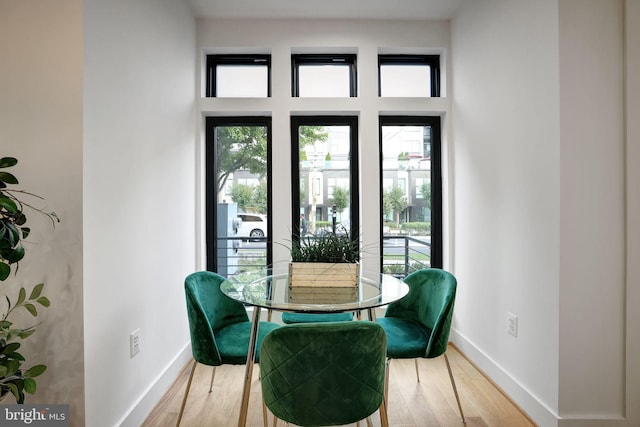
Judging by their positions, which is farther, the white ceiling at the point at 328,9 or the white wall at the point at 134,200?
the white ceiling at the point at 328,9

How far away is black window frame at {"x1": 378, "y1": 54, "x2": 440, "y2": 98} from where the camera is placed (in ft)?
10.6

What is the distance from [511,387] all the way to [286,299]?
1.55 m

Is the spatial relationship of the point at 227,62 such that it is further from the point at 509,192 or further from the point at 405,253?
the point at 509,192

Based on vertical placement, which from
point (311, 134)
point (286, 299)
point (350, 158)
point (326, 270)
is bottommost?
point (286, 299)

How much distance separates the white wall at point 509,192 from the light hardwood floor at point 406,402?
124 millimetres

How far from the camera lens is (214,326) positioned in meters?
2.03

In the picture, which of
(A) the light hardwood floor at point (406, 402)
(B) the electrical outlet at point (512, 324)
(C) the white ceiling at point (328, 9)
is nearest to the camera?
(A) the light hardwood floor at point (406, 402)

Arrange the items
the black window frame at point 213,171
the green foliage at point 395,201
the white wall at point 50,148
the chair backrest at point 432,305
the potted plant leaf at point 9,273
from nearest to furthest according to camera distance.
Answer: the potted plant leaf at point 9,273
the white wall at point 50,148
the chair backrest at point 432,305
the black window frame at point 213,171
the green foliage at point 395,201

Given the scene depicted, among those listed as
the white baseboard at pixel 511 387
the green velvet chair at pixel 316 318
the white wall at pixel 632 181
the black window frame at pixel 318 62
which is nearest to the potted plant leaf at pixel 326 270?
the green velvet chair at pixel 316 318

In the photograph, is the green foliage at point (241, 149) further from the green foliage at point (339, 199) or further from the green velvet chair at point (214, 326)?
the green velvet chair at point (214, 326)

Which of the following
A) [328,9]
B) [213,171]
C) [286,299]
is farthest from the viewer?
[213,171]

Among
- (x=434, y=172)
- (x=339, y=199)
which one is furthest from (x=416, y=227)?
(x=339, y=199)

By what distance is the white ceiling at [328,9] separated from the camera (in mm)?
2762

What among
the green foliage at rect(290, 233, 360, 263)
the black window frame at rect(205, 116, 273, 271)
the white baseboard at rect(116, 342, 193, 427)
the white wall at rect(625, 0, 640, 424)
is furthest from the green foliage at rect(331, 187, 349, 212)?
Answer: the white wall at rect(625, 0, 640, 424)
